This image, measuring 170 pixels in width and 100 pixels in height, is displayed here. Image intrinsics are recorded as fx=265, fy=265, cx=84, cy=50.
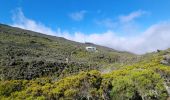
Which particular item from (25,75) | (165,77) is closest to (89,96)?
(165,77)

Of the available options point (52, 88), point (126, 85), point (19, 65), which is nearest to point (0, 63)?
point (19, 65)

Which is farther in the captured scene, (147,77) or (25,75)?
(25,75)

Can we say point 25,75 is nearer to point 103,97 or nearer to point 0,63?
point 0,63

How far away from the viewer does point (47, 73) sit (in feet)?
248

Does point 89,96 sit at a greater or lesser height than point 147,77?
lesser

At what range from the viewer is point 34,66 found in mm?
76938

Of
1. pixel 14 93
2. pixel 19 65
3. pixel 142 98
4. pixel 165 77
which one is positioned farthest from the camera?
pixel 19 65

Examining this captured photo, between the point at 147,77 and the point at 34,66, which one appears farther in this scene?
the point at 34,66

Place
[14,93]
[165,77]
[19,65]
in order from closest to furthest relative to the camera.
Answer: [14,93]
[165,77]
[19,65]

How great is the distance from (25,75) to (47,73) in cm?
801

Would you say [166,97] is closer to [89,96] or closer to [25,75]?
[89,96]

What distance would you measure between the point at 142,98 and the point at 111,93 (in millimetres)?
4865

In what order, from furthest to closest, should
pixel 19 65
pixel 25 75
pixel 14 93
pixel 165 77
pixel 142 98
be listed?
pixel 19 65
pixel 25 75
pixel 165 77
pixel 142 98
pixel 14 93

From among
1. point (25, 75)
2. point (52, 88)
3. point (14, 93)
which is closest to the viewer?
point (14, 93)
